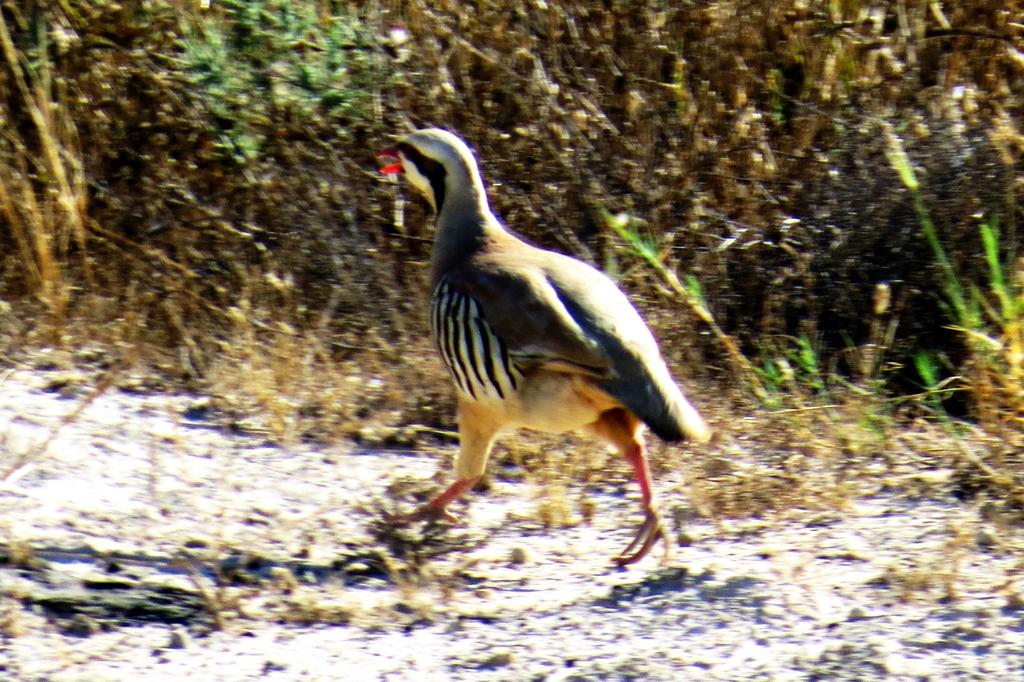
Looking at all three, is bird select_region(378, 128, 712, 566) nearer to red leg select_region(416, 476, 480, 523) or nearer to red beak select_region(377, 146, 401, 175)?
red leg select_region(416, 476, 480, 523)

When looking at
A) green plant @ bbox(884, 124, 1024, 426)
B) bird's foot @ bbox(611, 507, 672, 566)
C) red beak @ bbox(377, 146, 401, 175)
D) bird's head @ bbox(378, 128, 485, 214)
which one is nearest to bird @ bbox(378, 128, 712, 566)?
bird's foot @ bbox(611, 507, 672, 566)

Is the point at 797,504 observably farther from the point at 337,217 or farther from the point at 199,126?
the point at 199,126

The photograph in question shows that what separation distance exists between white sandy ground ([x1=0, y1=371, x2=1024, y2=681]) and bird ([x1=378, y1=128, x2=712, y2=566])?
0.25 m

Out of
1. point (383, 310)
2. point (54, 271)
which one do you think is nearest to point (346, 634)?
point (383, 310)

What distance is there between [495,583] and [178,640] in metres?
0.89

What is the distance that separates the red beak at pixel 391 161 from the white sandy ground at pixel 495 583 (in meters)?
1.01

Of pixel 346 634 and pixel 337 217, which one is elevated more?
pixel 337 217

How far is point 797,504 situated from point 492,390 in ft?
3.43

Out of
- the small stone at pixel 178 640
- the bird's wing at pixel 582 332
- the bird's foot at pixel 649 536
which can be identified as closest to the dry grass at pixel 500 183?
the bird's wing at pixel 582 332

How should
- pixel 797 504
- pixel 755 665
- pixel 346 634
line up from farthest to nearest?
pixel 797 504, pixel 346 634, pixel 755 665

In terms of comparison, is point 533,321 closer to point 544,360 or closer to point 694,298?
point 544,360

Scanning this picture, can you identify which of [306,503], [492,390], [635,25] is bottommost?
[306,503]

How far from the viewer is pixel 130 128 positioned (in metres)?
6.52

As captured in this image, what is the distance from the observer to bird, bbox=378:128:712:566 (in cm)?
391
